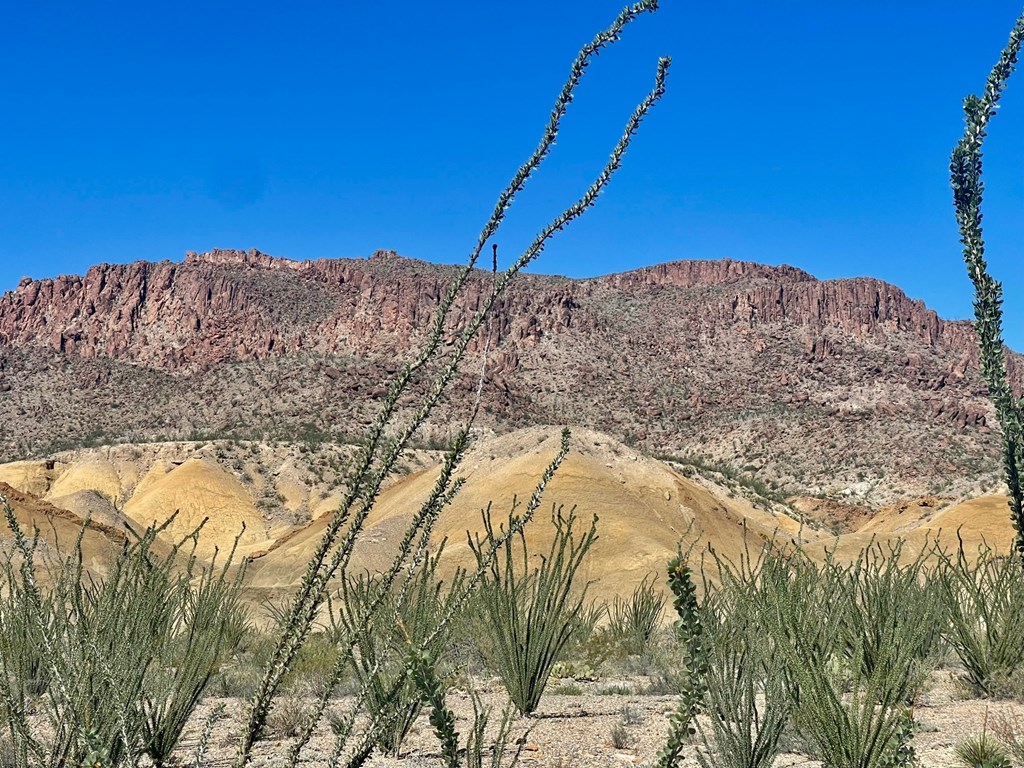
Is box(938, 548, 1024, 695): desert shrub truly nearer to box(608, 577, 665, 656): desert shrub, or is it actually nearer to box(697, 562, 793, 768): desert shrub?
box(697, 562, 793, 768): desert shrub

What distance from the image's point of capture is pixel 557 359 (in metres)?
97.4

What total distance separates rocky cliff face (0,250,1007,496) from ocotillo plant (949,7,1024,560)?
5601cm

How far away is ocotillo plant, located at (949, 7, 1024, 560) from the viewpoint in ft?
8.43

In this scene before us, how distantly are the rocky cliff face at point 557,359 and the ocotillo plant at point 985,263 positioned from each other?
56.0 m

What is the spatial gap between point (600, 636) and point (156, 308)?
12181cm

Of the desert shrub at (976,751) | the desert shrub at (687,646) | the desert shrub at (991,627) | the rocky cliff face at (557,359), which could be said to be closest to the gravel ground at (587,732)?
the desert shrub at (976,751)

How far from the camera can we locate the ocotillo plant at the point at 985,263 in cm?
257

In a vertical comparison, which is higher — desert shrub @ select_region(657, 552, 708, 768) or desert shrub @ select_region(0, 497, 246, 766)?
desert shrub @ select_region(657, 552, 708, 768)

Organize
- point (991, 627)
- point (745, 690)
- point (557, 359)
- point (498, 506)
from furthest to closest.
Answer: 1. point (557, 359)
2. point (498, 506)
3. point (991, 627)
4. point (745, 690)

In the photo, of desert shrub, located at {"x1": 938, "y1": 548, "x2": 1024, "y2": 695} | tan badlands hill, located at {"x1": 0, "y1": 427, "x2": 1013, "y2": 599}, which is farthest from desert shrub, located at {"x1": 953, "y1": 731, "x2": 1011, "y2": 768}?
tan badlands hill, located at {"x1": 0, "y1": 427, "x2": 1013, "y2": 599}

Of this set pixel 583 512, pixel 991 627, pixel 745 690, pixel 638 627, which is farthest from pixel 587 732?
pixel 583 512

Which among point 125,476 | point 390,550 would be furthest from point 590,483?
point 125,476

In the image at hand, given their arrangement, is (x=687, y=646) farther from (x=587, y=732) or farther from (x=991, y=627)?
(x=991, y=627)

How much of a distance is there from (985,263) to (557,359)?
94878mm
